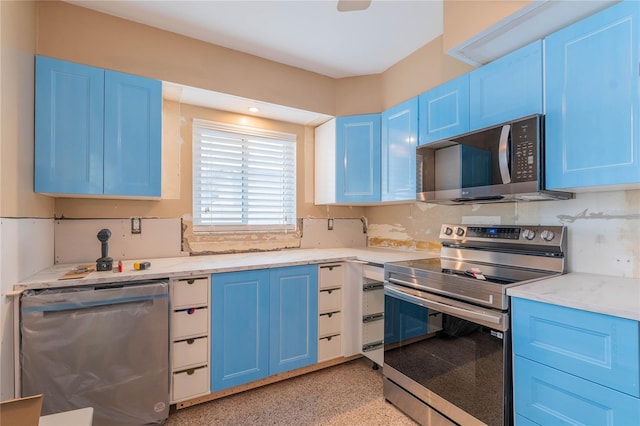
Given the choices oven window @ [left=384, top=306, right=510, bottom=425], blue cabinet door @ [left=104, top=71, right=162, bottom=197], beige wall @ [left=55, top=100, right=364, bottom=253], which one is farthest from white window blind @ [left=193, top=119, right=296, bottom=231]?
oven window @ [left=384, top=306, right=510, bottom=425]

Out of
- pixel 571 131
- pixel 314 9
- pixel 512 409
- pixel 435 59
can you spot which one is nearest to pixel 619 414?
pixel 512 409

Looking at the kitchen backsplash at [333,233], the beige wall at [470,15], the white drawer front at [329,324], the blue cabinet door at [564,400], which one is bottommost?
the white drawer front at [329,324]

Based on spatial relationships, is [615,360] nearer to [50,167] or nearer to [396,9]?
[396,9]

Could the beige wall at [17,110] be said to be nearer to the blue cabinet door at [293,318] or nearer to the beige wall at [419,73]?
the blue cabinet door at [293,318]

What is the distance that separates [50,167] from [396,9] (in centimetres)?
242

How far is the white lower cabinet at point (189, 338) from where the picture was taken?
71.9 inches

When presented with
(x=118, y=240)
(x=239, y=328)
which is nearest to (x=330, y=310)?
(x=239, y=328)

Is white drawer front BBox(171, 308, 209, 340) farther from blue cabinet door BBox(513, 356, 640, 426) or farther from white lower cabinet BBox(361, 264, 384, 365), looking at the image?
blue cabinet door BBox(513, 356, 640, 426)

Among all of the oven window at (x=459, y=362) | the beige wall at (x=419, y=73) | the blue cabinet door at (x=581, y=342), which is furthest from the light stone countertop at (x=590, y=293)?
the beige wall at (x=419, y=73)

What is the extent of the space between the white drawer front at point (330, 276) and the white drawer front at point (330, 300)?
6cm

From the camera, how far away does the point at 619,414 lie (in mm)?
1060

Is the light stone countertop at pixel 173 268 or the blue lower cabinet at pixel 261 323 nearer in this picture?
the light stone countertop at pixel 173 268

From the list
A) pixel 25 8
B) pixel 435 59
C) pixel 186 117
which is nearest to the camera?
pixel 25 8

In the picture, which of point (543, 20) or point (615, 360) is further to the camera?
point (543, 20)
